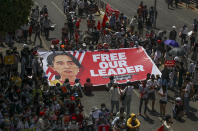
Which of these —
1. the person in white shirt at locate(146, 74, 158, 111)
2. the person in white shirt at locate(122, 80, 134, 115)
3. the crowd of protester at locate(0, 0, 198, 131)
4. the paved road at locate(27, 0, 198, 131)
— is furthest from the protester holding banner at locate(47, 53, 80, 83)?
the person in white shirt at locate(146, 74, 158, 111)

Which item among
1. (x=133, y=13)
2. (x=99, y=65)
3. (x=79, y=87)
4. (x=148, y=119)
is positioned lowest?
(x=148, y=119)

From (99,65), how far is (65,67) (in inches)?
83.0

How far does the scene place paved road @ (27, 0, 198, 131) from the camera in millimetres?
23969

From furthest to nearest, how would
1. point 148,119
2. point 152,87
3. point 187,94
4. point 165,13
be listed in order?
point 165,13 → point 187,94 → point 152,87 → point 148,119

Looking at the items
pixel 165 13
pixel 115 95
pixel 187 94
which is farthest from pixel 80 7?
pixel 187 94

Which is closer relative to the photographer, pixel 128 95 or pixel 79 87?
pixel 128 95

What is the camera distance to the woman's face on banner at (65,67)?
2743cm

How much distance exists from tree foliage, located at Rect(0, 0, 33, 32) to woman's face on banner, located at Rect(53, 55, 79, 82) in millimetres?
3555

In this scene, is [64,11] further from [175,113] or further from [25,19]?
[175,113]

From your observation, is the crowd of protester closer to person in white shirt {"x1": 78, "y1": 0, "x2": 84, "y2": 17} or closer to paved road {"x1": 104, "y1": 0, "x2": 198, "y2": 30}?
person in white shirt {"x1": 78, "y1": 0, "x2": 84, "y2": 17}

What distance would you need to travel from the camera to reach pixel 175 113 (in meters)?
24.3

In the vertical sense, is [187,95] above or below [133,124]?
above

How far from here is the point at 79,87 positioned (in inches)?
1029

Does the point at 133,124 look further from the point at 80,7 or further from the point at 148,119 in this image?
the point at 80,7
